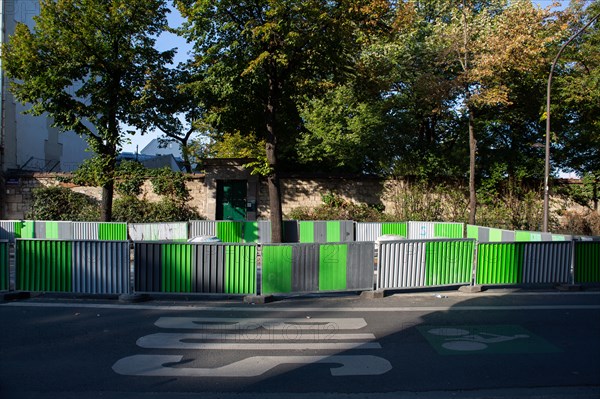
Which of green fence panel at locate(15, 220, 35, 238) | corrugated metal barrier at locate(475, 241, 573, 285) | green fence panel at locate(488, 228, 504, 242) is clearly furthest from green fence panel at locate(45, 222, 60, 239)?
green fence panel at locate(488, 228, 504, 242)

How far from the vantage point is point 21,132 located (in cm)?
2620

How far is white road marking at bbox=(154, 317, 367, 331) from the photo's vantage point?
7750mm

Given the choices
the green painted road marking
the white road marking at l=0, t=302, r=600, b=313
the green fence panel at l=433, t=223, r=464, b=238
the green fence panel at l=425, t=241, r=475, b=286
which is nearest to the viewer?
the green painted road marking

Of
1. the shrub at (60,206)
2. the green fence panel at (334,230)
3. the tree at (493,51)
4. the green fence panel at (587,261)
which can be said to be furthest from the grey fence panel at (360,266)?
the shrub at (60,206)

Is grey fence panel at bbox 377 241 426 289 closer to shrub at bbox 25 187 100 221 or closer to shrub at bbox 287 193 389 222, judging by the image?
shrub at bbox 287 193 389 222

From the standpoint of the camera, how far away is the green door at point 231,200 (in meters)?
24.0

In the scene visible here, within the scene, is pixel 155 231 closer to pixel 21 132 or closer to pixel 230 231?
pixel 230 231

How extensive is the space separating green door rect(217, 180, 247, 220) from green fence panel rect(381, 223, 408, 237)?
8.36 meters

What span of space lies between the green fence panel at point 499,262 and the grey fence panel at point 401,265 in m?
1.46

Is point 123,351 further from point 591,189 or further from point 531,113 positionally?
point 591,189

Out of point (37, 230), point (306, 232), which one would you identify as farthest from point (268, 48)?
point (37, 230)

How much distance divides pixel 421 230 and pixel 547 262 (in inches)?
279

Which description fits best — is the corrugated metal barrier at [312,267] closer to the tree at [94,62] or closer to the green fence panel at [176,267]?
the green fence panel at [176,267]

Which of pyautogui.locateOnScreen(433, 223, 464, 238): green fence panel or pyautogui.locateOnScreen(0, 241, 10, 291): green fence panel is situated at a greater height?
pyautogui.locateOnScreen(433, 223, 464, 238): green fence panel
